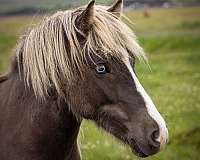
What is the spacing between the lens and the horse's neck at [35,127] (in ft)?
11.9

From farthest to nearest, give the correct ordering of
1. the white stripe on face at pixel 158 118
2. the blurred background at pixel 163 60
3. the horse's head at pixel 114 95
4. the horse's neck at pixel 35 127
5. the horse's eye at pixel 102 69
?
the blurred background at pixel 163 60 < the horse's neck at pixel 35 127 < the horse's eye at pixel 102 69 < the horse's head at pixel 114 95 < the white stripe on face at pixel 158 118

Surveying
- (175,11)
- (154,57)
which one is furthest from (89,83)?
(154,57)

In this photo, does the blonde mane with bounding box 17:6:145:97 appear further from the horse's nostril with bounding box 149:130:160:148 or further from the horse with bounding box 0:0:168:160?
the horse's nostril with bounding box 149:130:160:148

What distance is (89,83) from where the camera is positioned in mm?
3525

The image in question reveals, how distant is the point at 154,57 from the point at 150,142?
14364 millimetres

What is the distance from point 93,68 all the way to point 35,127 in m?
0.59

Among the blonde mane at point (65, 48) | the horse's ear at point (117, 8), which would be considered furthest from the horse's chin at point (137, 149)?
the horse's ear at point (117, 8)

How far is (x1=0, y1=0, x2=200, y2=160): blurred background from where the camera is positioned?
23.7 ft

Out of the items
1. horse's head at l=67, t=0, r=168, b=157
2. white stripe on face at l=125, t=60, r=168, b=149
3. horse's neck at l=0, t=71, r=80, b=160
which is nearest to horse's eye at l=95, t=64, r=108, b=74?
horse's head at l=67, t=0, r=168, b=157

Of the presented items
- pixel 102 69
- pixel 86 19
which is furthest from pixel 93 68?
pixel 86 19

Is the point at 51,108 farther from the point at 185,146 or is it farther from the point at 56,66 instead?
the point at 185,146

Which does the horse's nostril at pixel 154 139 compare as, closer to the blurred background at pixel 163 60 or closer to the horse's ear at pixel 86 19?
the blurred background at pixel 163 60

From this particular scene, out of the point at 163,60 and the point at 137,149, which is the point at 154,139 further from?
the point at 163,60

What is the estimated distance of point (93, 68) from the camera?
353 cm
